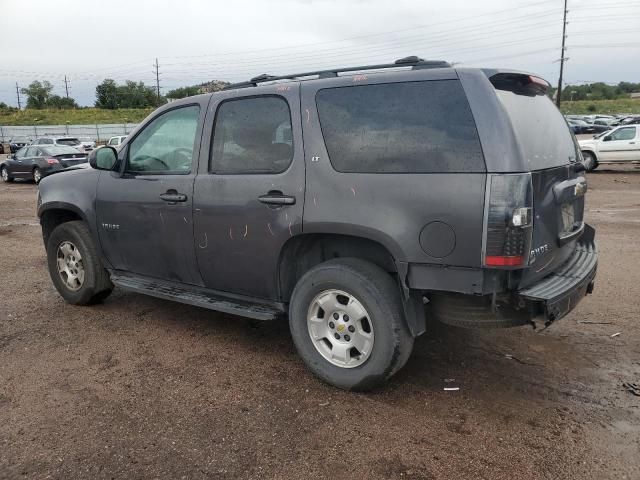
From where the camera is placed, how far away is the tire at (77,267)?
16.8ft

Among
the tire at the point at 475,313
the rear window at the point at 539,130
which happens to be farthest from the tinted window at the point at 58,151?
the tire at the point at 475,313

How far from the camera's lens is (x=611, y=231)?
29.1ft

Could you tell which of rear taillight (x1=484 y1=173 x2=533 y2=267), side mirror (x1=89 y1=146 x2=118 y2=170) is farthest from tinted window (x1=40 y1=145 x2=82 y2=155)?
rear taillight (x1=484 y1=173 x2=533 y2=267)

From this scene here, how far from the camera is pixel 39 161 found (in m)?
20.7

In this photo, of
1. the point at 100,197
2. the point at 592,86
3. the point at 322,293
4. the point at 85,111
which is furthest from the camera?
the point at 592,86

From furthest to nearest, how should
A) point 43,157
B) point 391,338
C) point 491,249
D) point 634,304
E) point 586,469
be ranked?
Answer: point 43,157 < point 634,304 < point 391,338 < point 491,249 < point 586,469

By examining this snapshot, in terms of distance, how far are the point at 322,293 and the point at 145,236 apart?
1.81 meters

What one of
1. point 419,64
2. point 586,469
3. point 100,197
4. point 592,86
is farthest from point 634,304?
point 592,86

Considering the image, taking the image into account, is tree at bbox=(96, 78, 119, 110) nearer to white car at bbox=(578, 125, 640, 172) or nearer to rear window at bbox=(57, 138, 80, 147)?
rear window at bbox=(57, 138, 80, 147)

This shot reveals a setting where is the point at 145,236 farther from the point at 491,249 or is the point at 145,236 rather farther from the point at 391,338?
the point at 491,249

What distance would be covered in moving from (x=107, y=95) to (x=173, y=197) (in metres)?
96.9

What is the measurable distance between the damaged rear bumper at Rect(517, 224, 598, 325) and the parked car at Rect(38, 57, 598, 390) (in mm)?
14

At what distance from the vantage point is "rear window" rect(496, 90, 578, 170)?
3.13 metres

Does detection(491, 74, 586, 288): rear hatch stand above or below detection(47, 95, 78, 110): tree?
below
